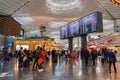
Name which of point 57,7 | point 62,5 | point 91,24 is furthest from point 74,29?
point 57,7

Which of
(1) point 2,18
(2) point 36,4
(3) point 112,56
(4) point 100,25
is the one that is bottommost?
(3) point 112,56

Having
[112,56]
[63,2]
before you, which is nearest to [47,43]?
[63,2]

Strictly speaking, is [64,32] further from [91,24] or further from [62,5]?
[91,24]

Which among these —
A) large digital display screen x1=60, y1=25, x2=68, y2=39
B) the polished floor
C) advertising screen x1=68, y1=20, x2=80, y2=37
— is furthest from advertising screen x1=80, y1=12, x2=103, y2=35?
the polished floor

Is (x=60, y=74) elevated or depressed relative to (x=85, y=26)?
depressed

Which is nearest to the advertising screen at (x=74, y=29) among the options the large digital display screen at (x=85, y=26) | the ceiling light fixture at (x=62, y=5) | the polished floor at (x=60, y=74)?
the large digital display screen at (x=85, y=26)

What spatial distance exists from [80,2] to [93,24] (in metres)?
15.8

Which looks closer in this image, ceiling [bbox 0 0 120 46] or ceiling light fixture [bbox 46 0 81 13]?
ceiling [bbox 0 0 120 46]

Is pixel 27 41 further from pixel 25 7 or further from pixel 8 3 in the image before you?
pixel 8 3

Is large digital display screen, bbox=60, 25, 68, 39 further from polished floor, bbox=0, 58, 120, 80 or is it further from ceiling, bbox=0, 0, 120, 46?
polished floor, bbox=0, 58, 120, 80

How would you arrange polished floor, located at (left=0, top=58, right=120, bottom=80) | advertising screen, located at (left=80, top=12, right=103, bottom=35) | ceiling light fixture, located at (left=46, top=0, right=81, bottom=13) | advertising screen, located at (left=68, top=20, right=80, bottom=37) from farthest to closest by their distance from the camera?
ceiling light fixture, located at (left=46, top=0, right=81, bottom=13) < advertising screen, located at (left=68, top=20, right=80, bottom=37) < advertising screen, located at (left=80, top=12, right=103, bottom=35) < polished floor, located at (left=0, top=58, right=120, bottom=80)

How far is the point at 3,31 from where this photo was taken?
35.0 m

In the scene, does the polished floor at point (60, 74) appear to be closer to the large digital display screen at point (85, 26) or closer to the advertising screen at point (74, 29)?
the large digital display screen at point (85, 26)

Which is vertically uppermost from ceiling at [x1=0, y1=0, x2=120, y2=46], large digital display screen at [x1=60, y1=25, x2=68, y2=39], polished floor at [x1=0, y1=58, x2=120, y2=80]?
ceiling at [x1=0, y1=0, x2=120, y2=46]
